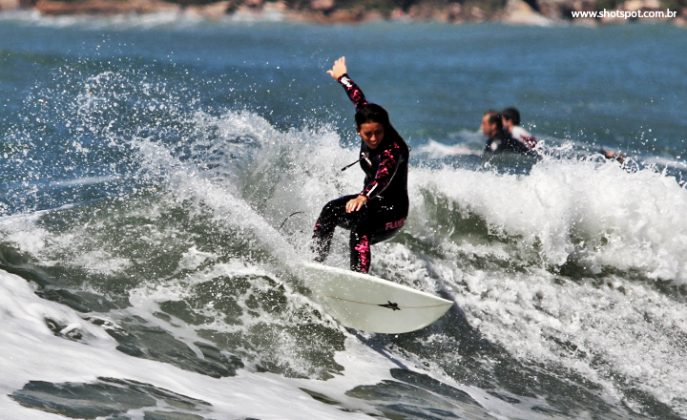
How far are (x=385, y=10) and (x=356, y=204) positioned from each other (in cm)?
6075

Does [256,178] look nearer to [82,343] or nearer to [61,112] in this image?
[82,343]

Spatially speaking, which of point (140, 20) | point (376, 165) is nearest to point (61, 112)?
point (376, 165)

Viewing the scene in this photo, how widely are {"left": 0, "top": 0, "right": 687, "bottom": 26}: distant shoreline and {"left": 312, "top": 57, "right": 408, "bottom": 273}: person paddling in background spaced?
169ft

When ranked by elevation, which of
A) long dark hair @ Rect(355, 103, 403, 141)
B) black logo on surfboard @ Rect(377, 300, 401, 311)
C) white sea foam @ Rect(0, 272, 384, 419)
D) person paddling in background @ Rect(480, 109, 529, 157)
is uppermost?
long dark hair @ Rect(355, 103, 403, 141)

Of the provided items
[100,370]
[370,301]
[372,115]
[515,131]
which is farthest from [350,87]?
[515,131]

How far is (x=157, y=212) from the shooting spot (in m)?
9.29

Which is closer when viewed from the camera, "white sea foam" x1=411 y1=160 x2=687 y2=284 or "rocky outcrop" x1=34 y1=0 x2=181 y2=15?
"white sea foam" x1=411 y1=160 x2=687 y2=284

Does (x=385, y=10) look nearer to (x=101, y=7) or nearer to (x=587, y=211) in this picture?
(x=101, y=7)

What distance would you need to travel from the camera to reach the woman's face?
720 centimetres

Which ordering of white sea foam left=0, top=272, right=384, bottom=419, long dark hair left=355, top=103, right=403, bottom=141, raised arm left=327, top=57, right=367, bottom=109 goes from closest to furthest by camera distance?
1. white sea foam left=0, top=272, right=384, bottom=419
2. long dark hair left=355, top=103, right=403, bottom=141
3. raised arm left=327, top=57, right=367, bottom=109

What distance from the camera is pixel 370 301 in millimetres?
7406

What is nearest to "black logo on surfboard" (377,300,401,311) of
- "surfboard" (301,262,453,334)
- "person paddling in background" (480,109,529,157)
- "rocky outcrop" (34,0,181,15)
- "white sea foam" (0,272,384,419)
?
"surfboard" (301,262,453,334)

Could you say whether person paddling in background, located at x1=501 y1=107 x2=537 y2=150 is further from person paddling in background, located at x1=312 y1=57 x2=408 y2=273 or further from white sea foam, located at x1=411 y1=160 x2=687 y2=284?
person paddling in background, located at x1=312 y1=57 x2=408 y2=273

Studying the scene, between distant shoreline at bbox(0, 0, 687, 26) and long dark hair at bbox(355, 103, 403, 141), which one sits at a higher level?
distant shoreline at bbox(0, 0, 687, 26)
